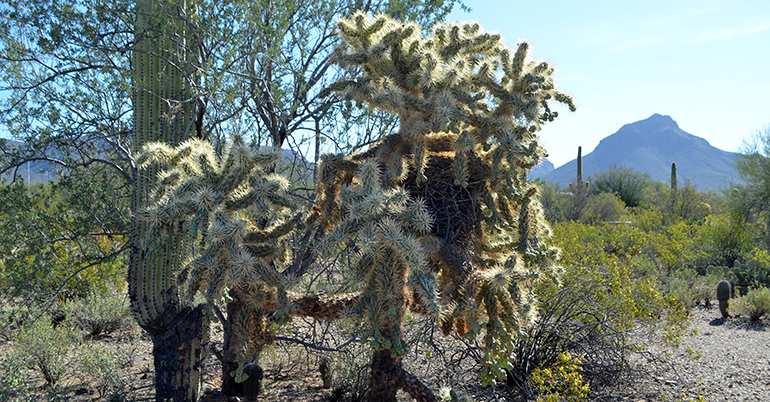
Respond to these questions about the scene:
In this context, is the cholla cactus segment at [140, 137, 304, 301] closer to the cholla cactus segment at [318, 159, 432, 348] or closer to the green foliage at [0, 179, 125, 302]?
the cholla cactus segment at [318, 159, 432, 348]

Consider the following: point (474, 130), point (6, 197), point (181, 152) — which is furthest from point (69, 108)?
point (474, 130)

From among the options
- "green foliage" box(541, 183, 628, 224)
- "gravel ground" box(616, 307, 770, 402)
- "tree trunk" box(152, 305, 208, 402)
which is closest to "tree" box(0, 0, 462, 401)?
"tree trunk" box(152, 305, 208, 402)

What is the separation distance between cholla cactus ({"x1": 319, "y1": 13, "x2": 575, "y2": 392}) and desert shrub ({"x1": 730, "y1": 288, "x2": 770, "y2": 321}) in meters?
8.36

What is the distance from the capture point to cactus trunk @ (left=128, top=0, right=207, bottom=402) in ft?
15.6

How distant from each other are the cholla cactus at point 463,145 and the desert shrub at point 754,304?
27.4 feet

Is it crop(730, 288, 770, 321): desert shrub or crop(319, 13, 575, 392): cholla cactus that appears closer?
crop(319, 13, 575, 392): cholla cactus

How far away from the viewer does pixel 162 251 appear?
15.5 feet

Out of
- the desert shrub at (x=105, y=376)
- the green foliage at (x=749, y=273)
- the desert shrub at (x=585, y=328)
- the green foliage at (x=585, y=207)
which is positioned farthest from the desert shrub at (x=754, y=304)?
the green foliage at (x=585, y=207)

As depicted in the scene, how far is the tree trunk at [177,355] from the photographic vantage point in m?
4.78

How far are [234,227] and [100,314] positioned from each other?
6.62m

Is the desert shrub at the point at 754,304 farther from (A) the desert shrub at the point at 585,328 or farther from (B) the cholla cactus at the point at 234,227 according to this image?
(B) the cholla cactus at the point at 234,227

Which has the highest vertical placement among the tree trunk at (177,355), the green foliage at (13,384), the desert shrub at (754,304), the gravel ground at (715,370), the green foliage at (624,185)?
the green foliage at (624,185)

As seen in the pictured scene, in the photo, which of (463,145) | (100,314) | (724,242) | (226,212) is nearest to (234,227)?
(226,212)

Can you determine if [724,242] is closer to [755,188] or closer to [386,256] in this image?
[755,188]
